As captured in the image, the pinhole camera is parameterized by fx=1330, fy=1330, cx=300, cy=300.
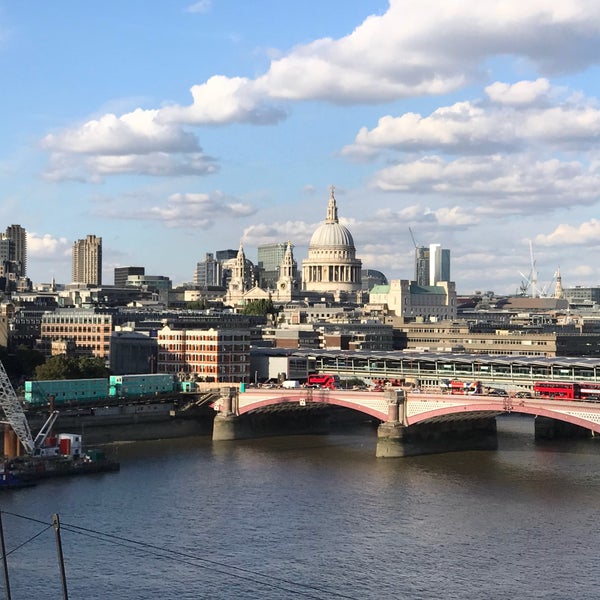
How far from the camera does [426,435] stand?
258 feet

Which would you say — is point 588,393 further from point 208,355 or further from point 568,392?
point 208,355

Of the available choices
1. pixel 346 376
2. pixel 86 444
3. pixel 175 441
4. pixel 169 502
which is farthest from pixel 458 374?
pixel 169 502

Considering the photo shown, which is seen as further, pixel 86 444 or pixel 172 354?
pixel 172 354

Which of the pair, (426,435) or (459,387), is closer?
(426,435)

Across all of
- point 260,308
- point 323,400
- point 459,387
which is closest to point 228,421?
point 323,400

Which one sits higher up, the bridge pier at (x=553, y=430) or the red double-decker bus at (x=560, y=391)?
the red double-decker bus at (x=560, y=391)

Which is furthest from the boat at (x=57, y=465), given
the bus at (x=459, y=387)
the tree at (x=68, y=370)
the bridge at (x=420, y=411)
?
the tree at (x=68, y=370)

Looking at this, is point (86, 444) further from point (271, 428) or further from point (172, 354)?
point (172, 354)

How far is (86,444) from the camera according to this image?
266 feet

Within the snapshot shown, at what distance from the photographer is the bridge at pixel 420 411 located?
71.6 m

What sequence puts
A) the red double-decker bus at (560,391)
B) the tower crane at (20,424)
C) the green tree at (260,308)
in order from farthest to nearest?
the green tree at (260,308)
the red double-decker bus at (560,391)
the tower crane at (20,424)

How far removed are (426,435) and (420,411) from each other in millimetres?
2403

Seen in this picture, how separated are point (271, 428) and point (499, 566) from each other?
4245 centimetres

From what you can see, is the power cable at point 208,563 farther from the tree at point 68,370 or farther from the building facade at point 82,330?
the building facade at point 82,330
